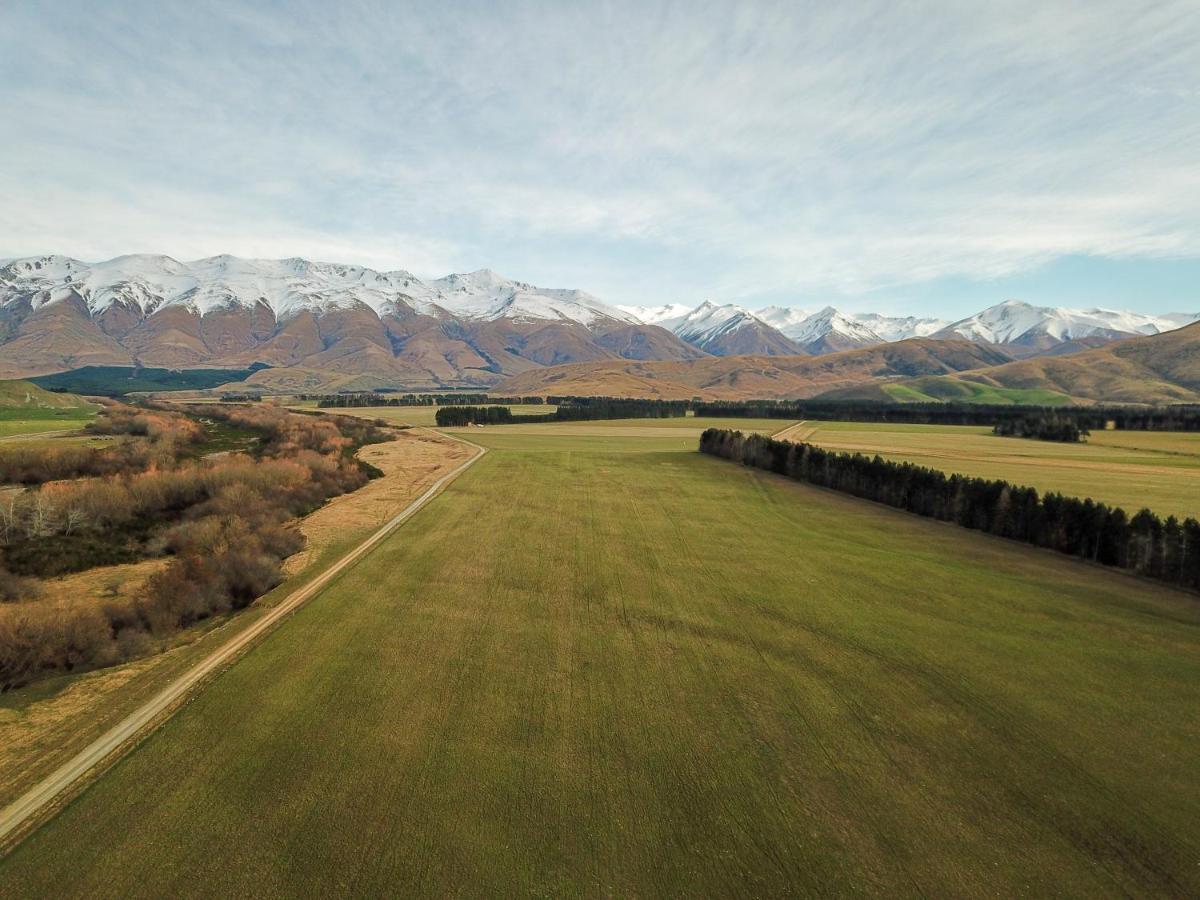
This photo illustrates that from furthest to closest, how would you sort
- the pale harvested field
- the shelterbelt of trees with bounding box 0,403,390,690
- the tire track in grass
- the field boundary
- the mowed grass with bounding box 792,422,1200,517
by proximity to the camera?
the mowed grass with bounding box 792,422,1200,517 → the shelterbelt of trees with bounding box 0,403,390,690 → the pale harvested field → the field boundary → the tire track in grass

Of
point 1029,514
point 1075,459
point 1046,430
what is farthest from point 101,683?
point 1046,430

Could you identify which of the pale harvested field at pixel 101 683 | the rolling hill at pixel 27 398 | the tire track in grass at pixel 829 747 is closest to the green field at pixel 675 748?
the tire track in grass at pixel 829 747

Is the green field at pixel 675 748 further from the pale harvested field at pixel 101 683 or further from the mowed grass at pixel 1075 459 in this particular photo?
the mowed grass at pixel 1075 459

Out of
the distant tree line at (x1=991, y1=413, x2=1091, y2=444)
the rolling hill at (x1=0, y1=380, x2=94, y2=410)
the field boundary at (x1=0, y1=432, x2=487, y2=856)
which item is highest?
the distant tree line at (x1=991, y1=413, x2=1091, y2=444)

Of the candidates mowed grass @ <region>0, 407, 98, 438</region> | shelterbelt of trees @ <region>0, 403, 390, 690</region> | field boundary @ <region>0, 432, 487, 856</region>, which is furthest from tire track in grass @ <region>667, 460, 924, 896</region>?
mowed grass @ <region>0, 407, 98, 438</region>

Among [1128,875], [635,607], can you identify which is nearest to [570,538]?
[635,607]

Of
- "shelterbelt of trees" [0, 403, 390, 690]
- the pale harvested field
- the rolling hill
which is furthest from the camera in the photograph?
the rolling hill

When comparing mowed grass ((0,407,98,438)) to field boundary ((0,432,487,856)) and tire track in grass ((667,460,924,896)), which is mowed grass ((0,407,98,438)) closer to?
field boundary ((0,432,487,856))
